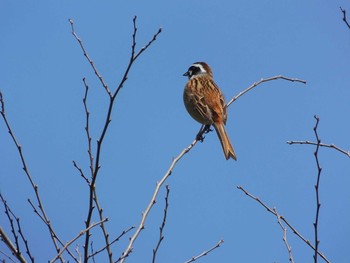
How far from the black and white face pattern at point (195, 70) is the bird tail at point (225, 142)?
6.09 feet

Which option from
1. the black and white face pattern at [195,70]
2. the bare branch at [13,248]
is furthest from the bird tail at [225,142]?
the bare branch at [13,248]

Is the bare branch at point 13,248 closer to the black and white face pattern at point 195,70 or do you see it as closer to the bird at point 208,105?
the bird at point 208,105

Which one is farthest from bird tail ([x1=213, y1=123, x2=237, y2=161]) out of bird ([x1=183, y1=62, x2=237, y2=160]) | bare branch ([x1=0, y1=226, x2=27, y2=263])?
bare branch ([x1=0, y1=226, x2=27, y2=263])

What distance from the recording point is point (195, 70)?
31.1 ft

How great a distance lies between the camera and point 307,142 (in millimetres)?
4383

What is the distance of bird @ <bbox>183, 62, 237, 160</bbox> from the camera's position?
7555 mm

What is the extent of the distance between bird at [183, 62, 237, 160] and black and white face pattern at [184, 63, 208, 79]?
42cm

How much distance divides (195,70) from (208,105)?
1604mm

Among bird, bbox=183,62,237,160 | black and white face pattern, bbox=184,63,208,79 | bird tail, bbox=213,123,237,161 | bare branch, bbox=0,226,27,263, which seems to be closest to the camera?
bare branch, bbox=0,226,27,263

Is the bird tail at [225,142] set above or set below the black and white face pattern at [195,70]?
below

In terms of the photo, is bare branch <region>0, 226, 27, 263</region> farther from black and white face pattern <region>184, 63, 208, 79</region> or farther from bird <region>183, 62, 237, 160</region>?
black and white face pattern <region>184, 63, 208, 79</region>

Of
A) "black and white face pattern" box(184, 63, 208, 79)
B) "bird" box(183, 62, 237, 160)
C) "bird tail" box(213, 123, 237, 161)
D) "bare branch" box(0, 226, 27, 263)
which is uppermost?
"black and white face pattern" box(184, 63, 208, 79)

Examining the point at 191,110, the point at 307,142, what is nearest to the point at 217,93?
the point at 191,110

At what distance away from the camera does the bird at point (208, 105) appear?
24.8ft
